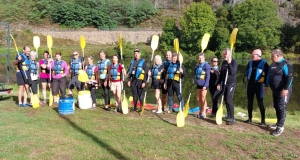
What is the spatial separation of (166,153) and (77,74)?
4247mm

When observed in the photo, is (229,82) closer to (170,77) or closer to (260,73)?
(260,73)

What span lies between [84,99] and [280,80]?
4.81 m

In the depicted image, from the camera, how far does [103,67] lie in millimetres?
7711

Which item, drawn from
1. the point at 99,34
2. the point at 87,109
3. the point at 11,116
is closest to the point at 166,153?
the point at 87,109

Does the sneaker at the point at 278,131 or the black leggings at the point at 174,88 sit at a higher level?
the black leggings at the point at 174,88

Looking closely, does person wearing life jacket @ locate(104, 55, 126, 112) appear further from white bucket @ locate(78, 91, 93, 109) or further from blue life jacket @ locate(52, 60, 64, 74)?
blue life jacket @ locate(52, 60, 64, 74)

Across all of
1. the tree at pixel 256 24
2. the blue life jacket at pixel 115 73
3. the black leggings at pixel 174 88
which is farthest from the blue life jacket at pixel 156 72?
the tree at pixel 256 24

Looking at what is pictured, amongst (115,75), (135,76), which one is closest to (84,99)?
(115,75)

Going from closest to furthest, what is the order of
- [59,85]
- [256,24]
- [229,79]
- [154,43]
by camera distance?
[229,79], [154,43], [59,85], [256,24]

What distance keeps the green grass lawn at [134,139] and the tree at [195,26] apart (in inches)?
1518

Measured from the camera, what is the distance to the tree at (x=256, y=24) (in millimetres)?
43884

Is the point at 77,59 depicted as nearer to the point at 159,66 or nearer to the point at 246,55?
the point at 159,66

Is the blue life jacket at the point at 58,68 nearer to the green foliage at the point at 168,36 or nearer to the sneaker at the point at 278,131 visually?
the sneaker at the point at 278,131

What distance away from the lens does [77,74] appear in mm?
8156
